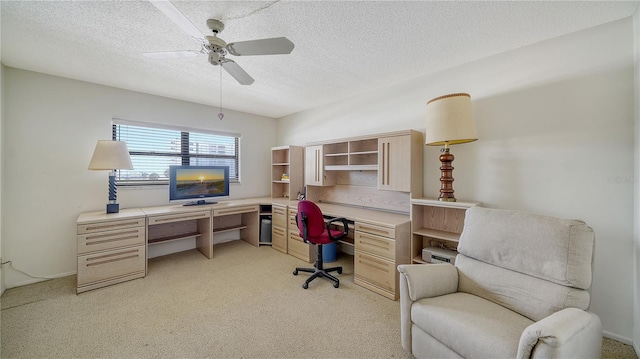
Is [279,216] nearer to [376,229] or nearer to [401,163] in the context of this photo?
[376,229]

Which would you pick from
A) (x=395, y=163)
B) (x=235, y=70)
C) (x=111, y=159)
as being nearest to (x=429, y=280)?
(x=395, y=163)

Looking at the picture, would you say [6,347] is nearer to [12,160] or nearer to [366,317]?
[12,160]

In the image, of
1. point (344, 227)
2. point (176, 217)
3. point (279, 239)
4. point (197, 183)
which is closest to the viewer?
point (344, 227)

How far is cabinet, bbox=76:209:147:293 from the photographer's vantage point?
8.20 ft

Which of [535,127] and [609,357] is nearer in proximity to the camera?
[609,357]

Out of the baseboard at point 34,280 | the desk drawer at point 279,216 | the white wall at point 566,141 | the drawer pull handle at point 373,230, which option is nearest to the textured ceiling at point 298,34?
the white wall at point 566,141

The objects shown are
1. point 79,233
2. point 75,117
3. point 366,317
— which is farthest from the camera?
point 75,117

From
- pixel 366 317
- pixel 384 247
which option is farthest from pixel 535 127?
pixel 366 317

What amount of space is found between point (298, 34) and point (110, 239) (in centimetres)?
299

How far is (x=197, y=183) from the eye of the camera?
366 cm

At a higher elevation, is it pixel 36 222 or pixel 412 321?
pixel 36 222

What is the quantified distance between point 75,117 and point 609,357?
568cm

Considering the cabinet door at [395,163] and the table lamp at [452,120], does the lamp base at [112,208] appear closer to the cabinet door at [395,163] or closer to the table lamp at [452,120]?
the cabinet door at [395,163]

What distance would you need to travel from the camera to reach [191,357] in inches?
64.9
